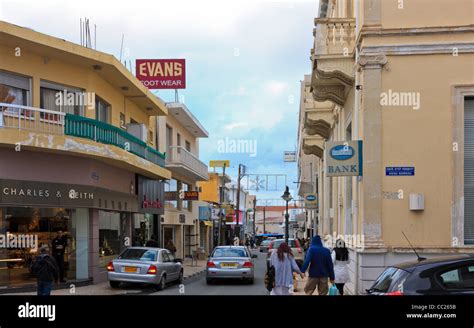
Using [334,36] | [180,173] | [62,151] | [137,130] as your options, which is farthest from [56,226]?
[180,173]

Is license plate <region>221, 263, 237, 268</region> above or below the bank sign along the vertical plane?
below

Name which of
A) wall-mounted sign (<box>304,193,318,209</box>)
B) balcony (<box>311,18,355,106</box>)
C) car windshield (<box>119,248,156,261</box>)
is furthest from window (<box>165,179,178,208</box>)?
balcony (<box>311,18,355,106</box>)

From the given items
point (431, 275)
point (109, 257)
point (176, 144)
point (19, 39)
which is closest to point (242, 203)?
point (176, 144)

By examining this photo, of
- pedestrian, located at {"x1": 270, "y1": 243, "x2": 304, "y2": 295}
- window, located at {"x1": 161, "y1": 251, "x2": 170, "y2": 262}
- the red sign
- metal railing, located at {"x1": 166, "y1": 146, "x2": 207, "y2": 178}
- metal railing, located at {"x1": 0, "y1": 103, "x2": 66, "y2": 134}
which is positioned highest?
the red sign

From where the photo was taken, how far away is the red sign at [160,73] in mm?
27453

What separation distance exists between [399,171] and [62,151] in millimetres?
9831

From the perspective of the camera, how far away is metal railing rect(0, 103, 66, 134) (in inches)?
569

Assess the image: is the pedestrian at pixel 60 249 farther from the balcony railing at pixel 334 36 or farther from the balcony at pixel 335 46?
the balcony railing at pixel 334 36

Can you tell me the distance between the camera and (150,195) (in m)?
24.9

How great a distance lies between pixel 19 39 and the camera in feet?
48.2

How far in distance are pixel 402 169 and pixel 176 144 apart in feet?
73.5

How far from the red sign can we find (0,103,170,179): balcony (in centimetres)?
908

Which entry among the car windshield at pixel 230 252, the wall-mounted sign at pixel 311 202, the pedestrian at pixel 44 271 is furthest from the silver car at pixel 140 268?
the wall-mounted sign at pixel 311 202

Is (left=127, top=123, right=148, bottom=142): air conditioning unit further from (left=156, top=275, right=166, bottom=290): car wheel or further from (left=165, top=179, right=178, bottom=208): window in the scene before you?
(left=165, top=179, right=178, bottom=208): window
